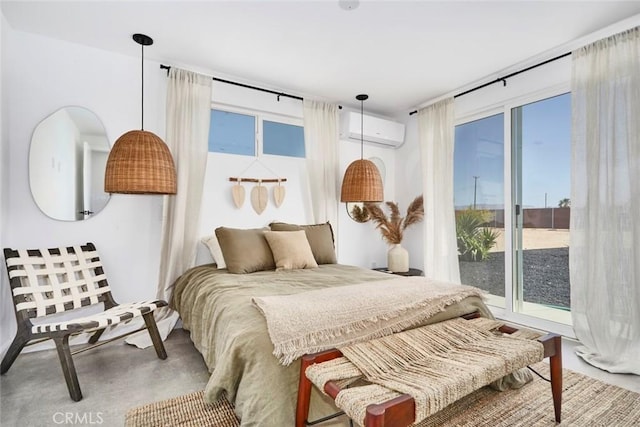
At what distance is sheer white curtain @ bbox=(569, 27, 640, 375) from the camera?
2.33 m

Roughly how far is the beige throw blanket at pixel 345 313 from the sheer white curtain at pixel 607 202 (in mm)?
1160

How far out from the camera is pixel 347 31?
2.56m

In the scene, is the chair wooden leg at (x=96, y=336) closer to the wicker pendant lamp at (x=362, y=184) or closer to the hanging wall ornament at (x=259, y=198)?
the hanging wall ornament at (x=259, y=198)

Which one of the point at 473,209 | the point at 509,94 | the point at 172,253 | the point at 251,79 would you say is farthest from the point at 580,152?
the point at 172,253

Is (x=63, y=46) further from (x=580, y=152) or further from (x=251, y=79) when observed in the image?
(x=580, y=152)

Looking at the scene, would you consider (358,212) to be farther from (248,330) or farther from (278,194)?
(248,330)

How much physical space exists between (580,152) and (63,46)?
4.40 metres

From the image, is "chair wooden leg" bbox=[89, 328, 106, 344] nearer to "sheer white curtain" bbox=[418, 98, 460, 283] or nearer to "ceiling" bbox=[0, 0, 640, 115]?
"ceiling" bbox=[0, 0, 640, 115]

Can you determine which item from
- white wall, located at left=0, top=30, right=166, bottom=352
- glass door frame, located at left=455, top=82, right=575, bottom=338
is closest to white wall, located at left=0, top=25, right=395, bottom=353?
white wall, located at left=0, top=30, right=166, bottom=352

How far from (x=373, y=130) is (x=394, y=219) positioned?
1.21m

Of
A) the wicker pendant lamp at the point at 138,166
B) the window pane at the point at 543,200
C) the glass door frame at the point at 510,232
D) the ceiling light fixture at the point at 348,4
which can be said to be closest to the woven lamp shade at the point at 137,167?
the wicker pendant lamp at the point at 138,166

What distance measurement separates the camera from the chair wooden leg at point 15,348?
2023 mm

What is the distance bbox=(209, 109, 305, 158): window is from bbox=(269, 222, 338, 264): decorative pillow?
92 centimetres

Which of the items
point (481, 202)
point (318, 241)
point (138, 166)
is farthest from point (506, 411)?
point (138, 166)
